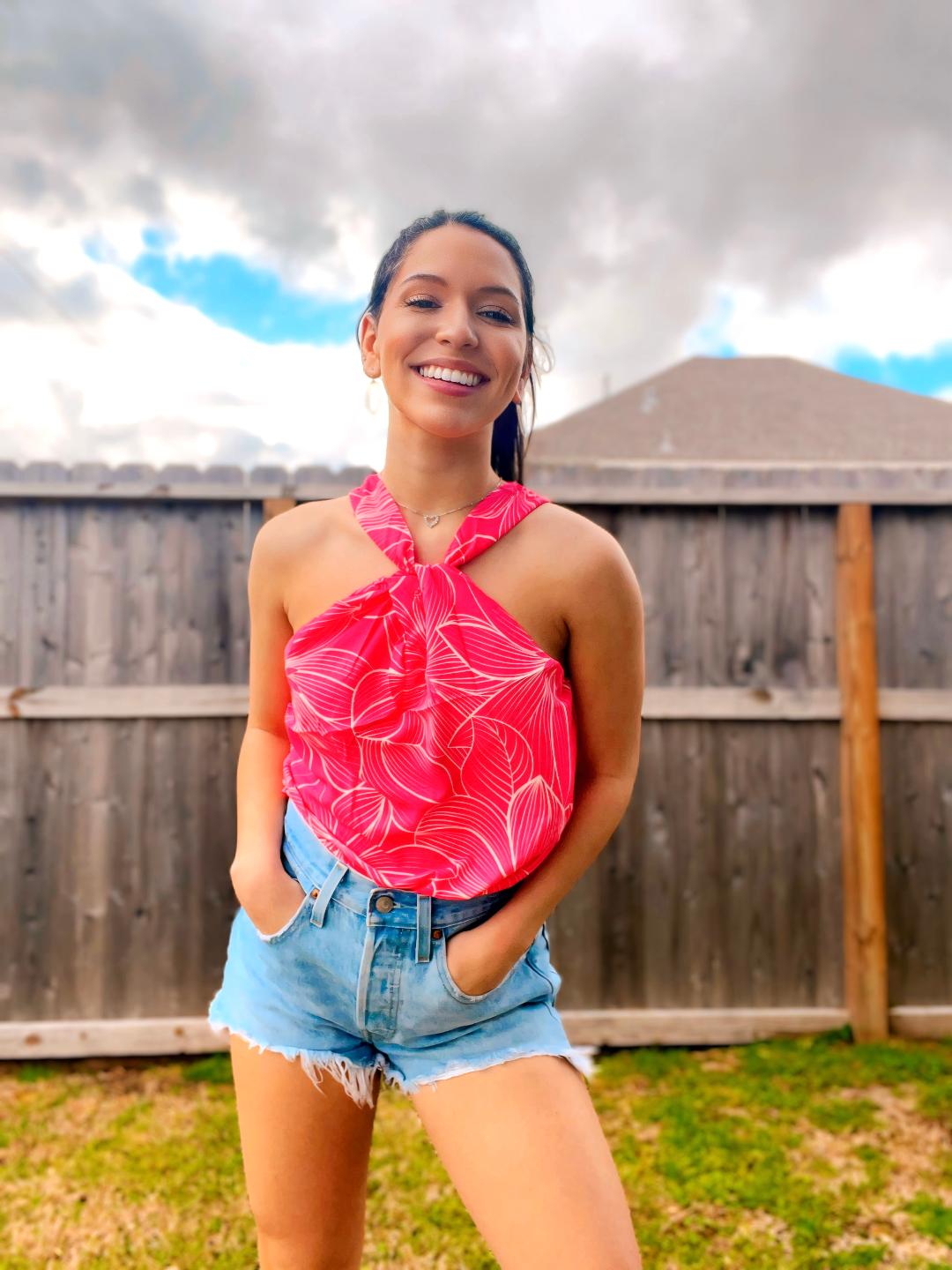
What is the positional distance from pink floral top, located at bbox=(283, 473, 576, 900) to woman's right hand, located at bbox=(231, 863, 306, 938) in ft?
0.26

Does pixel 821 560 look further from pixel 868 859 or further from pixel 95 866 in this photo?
pixel 95 866

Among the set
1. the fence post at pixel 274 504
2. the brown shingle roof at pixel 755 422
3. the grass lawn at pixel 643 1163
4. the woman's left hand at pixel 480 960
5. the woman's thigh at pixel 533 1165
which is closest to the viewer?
the woman's thigh at pixel 533 1165

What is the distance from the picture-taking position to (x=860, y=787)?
3.55 metres

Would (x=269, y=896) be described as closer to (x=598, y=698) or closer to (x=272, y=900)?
(x=272, y=900)

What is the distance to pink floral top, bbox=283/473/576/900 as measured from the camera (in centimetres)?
112

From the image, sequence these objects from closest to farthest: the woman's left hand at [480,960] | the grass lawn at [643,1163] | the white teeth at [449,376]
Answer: the woman's left hand at [480,960], the white teeth at [449,376], the grass lawn at [643,1163]

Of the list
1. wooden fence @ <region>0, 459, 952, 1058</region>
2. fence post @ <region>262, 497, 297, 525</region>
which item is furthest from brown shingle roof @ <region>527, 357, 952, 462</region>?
fence post @ <region>262, 497, 297, 525</region>

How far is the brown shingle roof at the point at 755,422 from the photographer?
44.3 ft

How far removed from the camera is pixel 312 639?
1.21 metres

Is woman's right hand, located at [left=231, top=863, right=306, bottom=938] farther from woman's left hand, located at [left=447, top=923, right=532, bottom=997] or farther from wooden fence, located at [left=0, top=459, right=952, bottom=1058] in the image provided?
wooden fence, located at [left=0, top=459, right=952, bottom=1058]

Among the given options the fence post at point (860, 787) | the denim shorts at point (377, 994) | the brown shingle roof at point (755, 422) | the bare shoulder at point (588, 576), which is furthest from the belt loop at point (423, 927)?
the brown shingle roof at point (755, 422)

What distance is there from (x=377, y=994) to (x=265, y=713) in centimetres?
47

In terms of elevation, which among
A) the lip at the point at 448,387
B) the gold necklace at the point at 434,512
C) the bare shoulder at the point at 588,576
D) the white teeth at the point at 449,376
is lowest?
the bare shoulder at the point at 588,576

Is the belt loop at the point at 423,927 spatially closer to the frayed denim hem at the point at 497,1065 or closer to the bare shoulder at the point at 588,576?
the frayed denim hem at the point at 497,1065
